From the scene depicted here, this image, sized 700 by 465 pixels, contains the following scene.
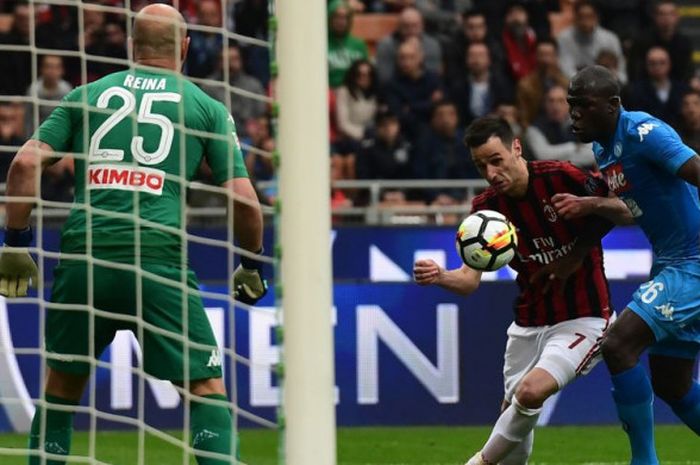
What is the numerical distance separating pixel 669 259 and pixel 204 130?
218 centimetres

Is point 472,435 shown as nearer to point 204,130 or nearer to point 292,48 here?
point 204,130

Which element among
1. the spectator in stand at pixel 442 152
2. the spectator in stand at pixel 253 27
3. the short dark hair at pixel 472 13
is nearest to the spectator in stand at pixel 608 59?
the short dark hair at pixel 472 13

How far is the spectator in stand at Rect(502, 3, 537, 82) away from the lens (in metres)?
13.6

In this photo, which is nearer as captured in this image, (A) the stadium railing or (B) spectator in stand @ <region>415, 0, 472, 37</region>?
(A) the stadium railing

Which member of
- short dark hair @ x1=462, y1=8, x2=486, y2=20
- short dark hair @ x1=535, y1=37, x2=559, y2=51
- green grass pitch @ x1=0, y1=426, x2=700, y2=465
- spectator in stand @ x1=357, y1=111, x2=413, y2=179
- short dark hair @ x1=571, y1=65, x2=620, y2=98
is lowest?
green grass pitch @ x1=0, y1=426, x2=700, y2=465

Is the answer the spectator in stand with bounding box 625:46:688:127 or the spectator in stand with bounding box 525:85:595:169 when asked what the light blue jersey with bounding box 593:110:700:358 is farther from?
the spectator in stand with bounding box 625:46:688:127

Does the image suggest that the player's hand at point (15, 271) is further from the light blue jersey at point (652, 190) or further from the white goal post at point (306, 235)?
the light blue jersey at point (652, 190)

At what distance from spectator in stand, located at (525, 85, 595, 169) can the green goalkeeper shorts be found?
23.4 ft

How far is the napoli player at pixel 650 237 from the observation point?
22.3ft

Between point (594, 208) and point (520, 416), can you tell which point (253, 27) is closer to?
point (594, 208)

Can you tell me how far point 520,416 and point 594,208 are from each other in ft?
3.15

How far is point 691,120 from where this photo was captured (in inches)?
517

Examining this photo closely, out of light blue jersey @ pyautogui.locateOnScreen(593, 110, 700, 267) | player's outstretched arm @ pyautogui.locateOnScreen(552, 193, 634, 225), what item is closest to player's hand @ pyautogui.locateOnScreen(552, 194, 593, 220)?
player's outstretched arm @ pyautogui.locateOnScreen(552, 193, 634, 225)

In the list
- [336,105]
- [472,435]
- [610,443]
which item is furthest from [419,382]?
[336,105]
